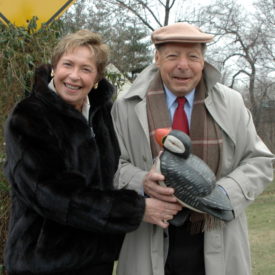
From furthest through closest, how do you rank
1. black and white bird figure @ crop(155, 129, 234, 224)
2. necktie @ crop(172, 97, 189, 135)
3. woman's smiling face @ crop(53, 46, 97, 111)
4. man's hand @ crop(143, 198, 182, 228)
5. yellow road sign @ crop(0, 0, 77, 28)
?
yellow road sign @ crop(0, 0, 77, 28) < necktie @ crop(172, 97, 189, 135) < woman's smiling face @ crop(53, 46, 97, 111) < man's hand @ crop(143, 198, 182, 228) < black and white bird figure @ crop(155, 129, 234, 224)

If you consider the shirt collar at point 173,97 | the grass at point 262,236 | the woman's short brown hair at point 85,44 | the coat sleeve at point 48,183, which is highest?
the woman's short brown hair at point 85,44

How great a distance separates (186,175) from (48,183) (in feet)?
2.19

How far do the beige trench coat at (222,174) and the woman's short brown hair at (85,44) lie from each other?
0.90 feet

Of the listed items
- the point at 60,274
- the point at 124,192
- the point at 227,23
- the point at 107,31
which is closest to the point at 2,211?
the point at 60,274

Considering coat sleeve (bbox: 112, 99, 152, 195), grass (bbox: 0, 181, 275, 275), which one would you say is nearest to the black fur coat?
coat sleeve (bbox: 112, 99, 152, 195)

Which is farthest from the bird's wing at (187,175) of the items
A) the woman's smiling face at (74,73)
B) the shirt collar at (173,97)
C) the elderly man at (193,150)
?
the woman's smiling face at (74,73)

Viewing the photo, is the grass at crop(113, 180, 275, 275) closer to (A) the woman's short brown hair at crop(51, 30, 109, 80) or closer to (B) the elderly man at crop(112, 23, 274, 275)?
(B) the elderly man at crop(112, 23, 274, 275)

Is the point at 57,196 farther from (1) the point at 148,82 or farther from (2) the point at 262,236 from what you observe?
(2) the point at 262,236

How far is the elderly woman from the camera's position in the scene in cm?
218

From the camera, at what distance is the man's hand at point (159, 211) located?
227cm

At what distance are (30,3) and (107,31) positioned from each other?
15.4 m

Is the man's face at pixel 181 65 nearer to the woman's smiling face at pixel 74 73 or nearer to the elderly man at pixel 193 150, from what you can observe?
the elderly man at pixel 193 150

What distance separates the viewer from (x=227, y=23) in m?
23.6

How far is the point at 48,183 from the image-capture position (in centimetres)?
216
